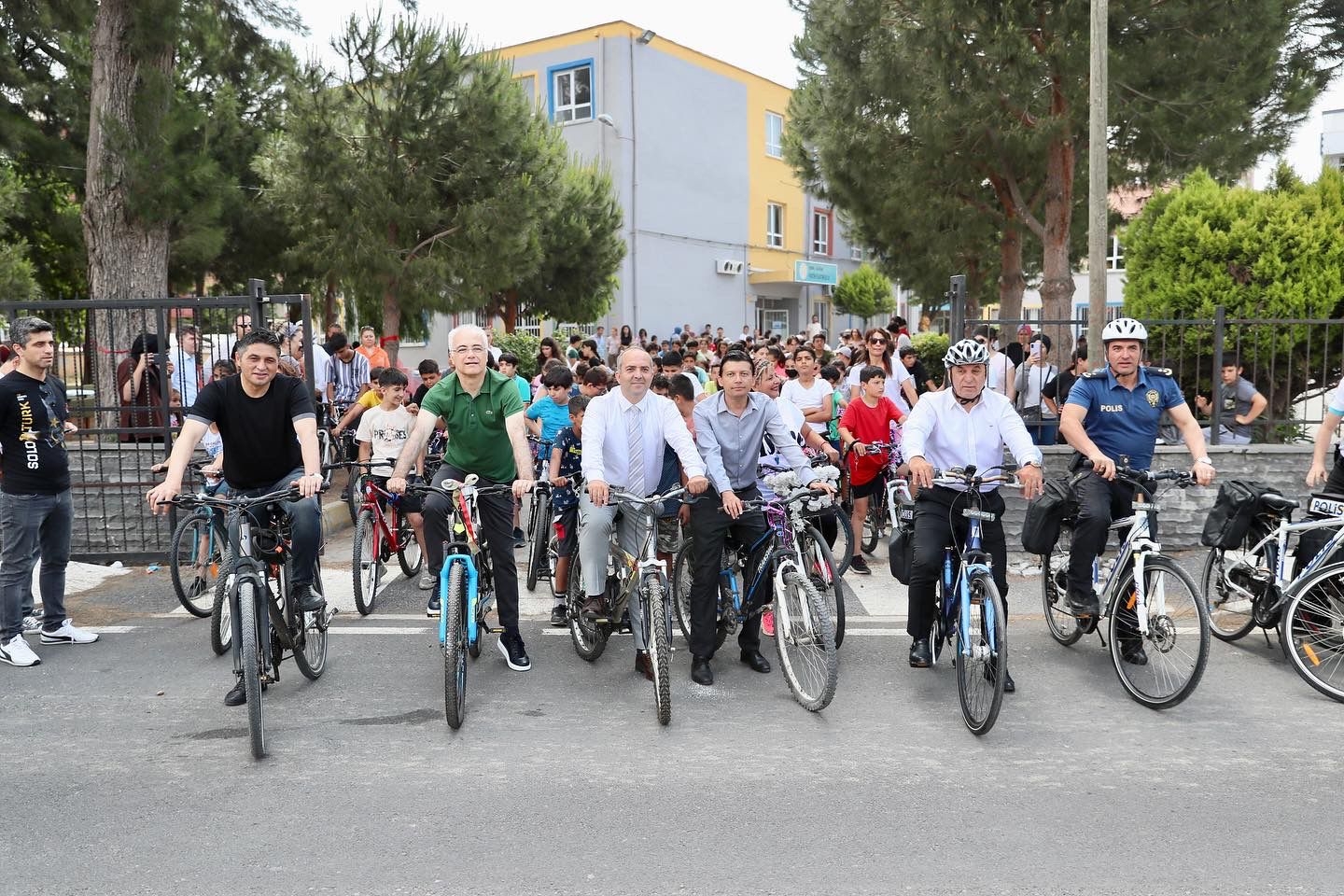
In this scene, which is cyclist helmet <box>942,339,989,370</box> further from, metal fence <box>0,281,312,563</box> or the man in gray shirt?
metal fence <box>0,281,312,563</box>

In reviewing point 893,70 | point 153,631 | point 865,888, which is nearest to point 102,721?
point 153,631

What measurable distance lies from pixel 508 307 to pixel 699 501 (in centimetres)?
2542

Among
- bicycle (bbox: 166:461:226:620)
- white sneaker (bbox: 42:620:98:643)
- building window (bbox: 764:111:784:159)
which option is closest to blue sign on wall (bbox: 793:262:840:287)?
building window (bbox: 764:111:784:159)

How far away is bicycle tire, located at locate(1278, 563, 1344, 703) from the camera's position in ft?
18.8

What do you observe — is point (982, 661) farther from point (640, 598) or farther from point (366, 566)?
point (366, 566)

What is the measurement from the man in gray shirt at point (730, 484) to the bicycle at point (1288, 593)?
2.46 meters

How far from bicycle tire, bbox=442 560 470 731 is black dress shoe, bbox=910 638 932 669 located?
8.04 feet

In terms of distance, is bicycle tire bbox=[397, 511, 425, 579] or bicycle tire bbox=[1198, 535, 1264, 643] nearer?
bicycle tire bbox=[1198, 535, 1264, 643]

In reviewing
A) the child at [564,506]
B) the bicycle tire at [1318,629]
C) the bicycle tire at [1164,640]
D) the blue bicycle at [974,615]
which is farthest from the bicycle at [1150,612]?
the child at [564,506]

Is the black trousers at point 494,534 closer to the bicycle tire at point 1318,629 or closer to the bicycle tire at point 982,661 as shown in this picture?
the bicycle tire at point 982,661

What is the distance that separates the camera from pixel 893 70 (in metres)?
15.4

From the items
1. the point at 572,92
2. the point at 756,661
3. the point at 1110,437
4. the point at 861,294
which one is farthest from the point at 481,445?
the point at 861,294

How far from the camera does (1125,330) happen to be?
6199mm

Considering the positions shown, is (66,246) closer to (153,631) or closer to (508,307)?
(508,307)
